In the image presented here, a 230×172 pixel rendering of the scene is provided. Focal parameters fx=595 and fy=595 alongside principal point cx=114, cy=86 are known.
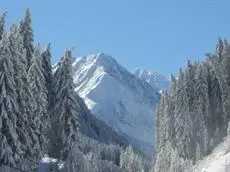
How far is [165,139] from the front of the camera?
9525 centimetres

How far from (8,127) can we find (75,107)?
1689cm

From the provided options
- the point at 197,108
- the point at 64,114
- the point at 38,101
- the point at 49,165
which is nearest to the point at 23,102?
the point at 38,101

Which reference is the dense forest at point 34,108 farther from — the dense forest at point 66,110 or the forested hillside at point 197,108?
the forested hillside at point 197,108

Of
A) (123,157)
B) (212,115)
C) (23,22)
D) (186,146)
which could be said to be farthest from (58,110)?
(123,157)

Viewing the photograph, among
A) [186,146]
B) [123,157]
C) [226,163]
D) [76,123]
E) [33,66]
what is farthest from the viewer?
[123,157]

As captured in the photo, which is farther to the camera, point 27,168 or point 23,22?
point 23,22

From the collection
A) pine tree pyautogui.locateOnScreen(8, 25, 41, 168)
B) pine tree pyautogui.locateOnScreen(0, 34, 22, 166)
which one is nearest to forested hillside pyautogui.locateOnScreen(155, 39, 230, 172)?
pine tree pyautogui.locateOnScreen(8, 25, 41, 168)

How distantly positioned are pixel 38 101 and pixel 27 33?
11.8m

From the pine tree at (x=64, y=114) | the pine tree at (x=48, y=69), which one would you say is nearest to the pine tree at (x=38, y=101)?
the pine tree at (x=64, y=114)

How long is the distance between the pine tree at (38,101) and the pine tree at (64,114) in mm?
2320

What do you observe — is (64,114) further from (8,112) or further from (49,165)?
(8,112)

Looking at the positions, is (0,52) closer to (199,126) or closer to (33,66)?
(33,66)


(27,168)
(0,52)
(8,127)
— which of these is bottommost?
(27,168)

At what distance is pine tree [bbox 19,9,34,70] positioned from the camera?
7194 cm
